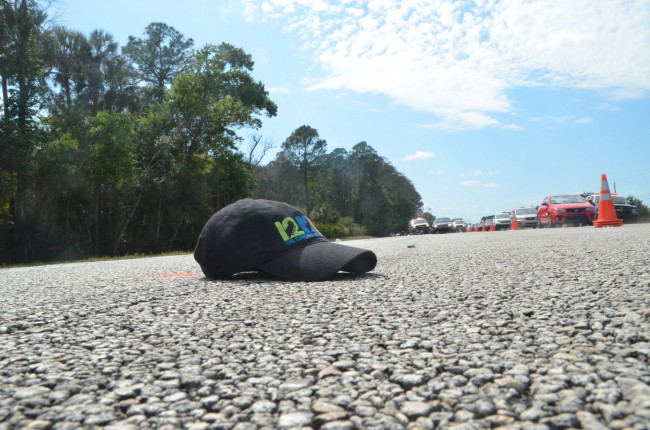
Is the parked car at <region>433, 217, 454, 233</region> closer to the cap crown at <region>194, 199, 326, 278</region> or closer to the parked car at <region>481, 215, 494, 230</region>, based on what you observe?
the parked car at <region>481, 215, 494, 230</region>

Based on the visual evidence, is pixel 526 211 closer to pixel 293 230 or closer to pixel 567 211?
pixel 567 211

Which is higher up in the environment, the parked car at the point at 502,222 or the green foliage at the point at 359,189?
the green foliage at the point at 359,189

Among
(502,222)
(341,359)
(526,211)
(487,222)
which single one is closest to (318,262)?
(341,359)

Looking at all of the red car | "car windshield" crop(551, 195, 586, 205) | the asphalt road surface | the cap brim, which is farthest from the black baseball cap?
"car windshield" crop(551, 195, 586, 205)

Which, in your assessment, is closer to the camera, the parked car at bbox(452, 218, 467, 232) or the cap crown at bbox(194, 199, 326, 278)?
the cap crown at bbox(194, 199, 326, 278)

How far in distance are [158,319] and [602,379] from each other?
266cm

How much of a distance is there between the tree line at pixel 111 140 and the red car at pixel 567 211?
55.4 ft

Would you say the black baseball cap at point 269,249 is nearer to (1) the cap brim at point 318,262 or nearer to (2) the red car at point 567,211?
(1) the cap brim at point 318,262

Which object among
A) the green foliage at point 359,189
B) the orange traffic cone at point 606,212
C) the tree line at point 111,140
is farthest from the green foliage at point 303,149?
the orange traffic cone at point 606,212

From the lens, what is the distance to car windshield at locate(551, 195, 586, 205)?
870 inches

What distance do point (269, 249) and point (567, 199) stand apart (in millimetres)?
20768

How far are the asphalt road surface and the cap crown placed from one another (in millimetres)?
1089

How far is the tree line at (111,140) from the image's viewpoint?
693 inches

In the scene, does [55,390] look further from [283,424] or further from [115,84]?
[115,84]
